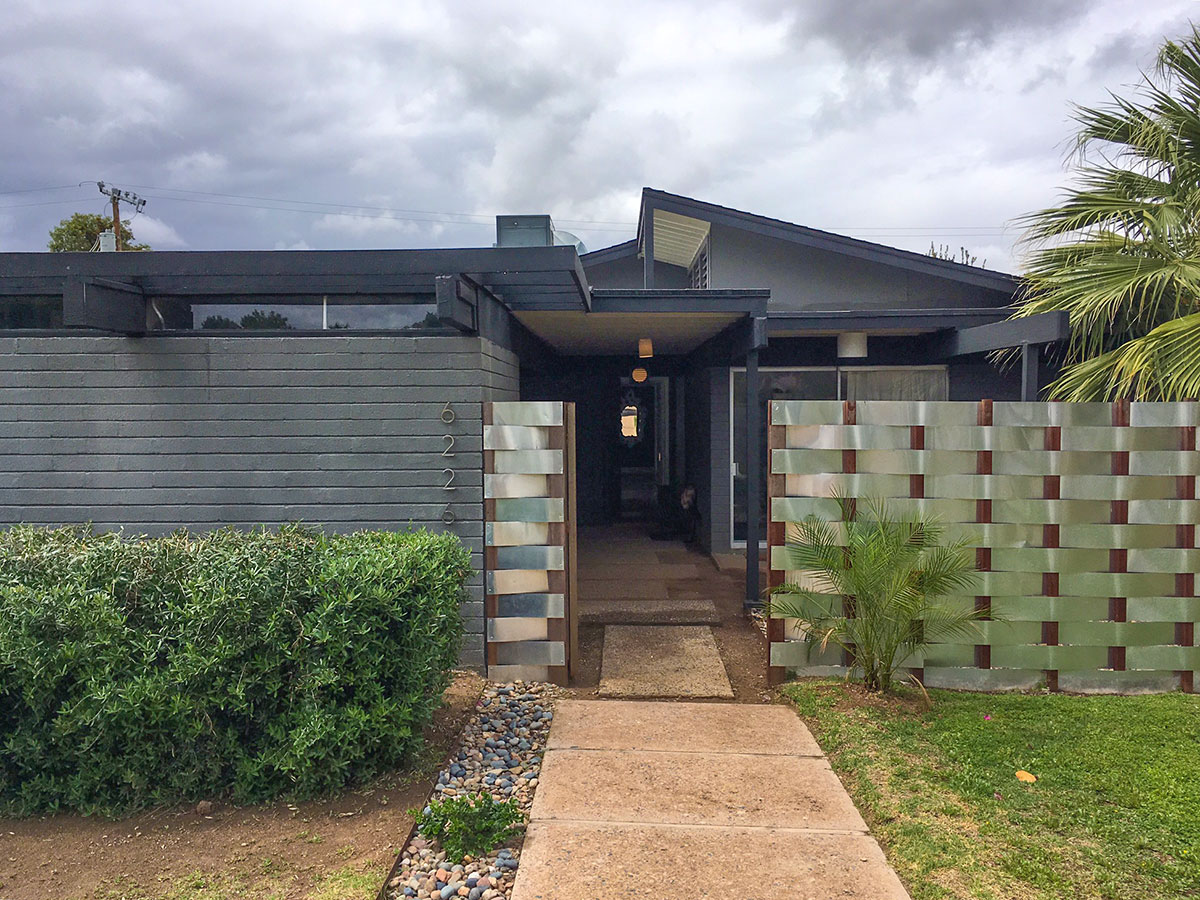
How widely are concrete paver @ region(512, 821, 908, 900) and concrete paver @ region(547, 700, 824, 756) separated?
0.85 metres

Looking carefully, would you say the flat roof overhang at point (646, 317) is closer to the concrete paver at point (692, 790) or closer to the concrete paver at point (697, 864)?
the concrete paver at point (692, 790)

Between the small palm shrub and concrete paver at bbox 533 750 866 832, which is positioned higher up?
the small palm shrub

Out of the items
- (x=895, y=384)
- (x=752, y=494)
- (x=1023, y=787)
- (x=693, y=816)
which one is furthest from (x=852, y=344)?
(x=693, y=816)

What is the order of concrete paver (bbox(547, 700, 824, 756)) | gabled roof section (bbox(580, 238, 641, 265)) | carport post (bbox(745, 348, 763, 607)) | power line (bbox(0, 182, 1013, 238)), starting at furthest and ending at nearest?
power line (bbox(0, 182, 1013, 238)) → gabled roof section (bbox(580, 238, 641, 265)) → carport post (bbox(745, 348, 763, 607)) → concrete paver (bbox(547, 700, 824, 756))

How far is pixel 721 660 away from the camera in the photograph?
5.43 metres

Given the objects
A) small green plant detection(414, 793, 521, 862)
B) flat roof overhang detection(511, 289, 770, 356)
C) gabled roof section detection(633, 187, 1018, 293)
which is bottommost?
small green plant detection(414, 793, 521, 862)

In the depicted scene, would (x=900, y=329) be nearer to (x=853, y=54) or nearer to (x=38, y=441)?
(x=853, y=54)

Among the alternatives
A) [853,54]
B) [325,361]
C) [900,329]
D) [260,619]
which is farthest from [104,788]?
[853,54]

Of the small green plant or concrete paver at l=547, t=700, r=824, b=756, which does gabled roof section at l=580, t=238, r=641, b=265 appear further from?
the small green plant

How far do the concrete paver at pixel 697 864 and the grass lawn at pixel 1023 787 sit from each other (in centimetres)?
22

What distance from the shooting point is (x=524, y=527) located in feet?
15.9

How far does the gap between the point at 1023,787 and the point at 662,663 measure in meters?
2.41

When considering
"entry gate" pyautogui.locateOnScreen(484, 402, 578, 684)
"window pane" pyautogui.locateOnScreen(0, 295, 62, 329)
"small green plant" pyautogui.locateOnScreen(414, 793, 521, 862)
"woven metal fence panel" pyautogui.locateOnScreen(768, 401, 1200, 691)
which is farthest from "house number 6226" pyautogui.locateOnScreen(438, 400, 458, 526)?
"window pane" pyautogui.locateOnScreen(0, 295, 62, 329)

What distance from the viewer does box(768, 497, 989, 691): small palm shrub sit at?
4.26m
